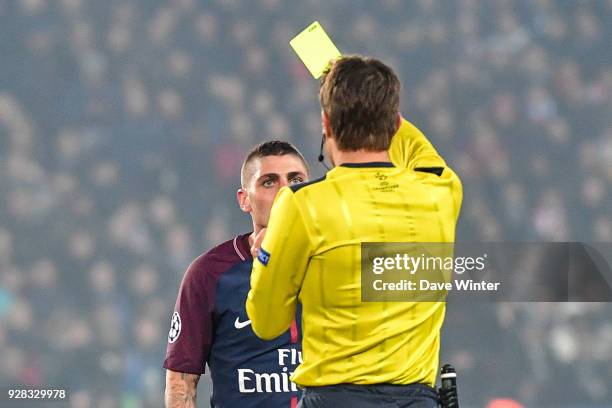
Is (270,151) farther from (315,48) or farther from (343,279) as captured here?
(343,279)

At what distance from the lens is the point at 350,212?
1535mm

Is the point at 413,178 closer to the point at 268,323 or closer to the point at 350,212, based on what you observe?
the point at 350,212

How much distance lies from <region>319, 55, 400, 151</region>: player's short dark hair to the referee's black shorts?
0.39m

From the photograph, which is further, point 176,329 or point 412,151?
point 176,329

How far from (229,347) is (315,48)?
2.57 ft

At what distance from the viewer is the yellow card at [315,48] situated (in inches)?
69.3

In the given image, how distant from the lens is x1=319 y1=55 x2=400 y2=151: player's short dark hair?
60.0 inches

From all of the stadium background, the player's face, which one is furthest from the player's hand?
the stadium background

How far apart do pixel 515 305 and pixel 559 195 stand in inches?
25.1

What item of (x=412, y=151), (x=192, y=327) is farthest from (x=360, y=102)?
(x=192, y=327)

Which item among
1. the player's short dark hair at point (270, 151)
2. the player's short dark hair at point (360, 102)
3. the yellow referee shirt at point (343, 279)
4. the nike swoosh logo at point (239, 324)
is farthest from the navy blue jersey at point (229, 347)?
the player's short dark hair at point (360, 102)

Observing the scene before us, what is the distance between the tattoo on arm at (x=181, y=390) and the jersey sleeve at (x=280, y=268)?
66cm

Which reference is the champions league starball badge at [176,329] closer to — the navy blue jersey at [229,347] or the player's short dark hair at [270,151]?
the navy blue jersey at [229,347]

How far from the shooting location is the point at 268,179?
2254 millimetres
